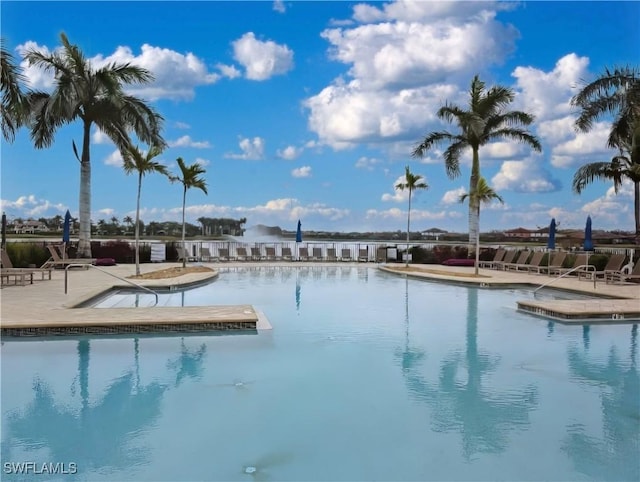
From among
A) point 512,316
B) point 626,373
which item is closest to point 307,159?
point 512,316

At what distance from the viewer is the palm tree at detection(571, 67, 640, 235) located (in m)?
19.4

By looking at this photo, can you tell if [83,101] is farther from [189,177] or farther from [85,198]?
[189,177]

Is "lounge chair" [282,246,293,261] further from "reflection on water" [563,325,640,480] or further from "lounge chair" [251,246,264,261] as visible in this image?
"reflection on water" [563,325,640,480]

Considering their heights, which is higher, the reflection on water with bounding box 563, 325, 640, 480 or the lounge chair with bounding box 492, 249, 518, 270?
the lounge chair with bounding box 492, 249, 518, 270

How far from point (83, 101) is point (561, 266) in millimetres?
16308

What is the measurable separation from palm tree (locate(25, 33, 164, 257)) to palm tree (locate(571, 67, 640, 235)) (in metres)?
15.5

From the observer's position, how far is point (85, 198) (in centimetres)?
1930

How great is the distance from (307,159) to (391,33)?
17.6 meters

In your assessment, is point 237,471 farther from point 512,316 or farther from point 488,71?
point 488,71

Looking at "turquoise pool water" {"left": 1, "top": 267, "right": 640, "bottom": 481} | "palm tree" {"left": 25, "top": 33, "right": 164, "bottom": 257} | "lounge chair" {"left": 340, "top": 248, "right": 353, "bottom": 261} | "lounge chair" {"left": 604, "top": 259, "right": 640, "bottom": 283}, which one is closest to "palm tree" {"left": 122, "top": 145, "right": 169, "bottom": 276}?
"palm tree" {"left": 25, "top": 33, "right": 164, "bottom": 257}

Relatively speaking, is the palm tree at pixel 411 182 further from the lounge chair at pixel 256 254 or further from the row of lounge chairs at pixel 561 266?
the lounge chair at pixel 256 254

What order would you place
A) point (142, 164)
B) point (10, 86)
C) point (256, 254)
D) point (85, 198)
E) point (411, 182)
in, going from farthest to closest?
point (256, 254)
point (411, 182)
point (85, 198)
point (142, 164)
point (10, 86)

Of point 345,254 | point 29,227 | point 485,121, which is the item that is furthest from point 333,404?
point 29,227

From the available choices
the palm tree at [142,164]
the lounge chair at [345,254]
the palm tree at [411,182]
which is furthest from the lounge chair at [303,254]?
the palm tree at [142,164]
